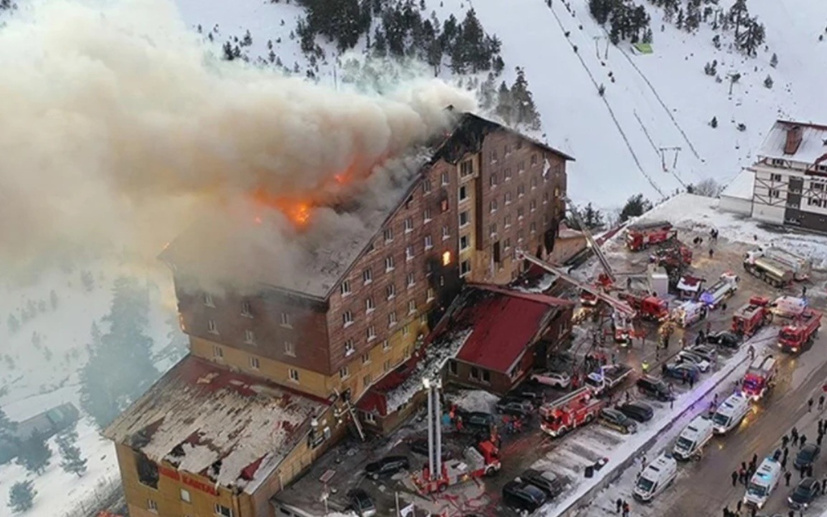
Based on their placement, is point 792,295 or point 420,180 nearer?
point 420,180

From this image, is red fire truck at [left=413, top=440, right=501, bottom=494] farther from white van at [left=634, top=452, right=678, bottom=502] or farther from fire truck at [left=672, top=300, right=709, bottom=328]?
fire truck at [left=672, top=300, right=709, bottom=328]

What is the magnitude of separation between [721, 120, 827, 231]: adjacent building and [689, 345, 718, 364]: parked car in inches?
866

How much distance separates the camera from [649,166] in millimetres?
101500

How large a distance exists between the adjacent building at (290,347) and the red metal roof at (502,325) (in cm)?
238

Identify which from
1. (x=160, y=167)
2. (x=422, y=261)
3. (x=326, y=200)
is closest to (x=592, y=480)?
(x=422, y=261)

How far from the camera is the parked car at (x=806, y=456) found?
4006cm

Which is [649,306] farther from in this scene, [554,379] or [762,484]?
[762,484]

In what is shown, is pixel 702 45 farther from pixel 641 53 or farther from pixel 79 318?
pixel 79 318

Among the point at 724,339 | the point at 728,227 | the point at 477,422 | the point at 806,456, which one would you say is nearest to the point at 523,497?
the point at 477,422

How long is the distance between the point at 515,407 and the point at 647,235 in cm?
2440

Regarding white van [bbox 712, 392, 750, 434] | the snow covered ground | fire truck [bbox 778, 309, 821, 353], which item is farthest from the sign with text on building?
fire truck [bbox 778, 309, 821, 353]

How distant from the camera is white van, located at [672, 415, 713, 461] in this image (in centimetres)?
4125

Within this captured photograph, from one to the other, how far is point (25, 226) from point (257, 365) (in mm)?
15375

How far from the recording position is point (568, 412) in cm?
4303
